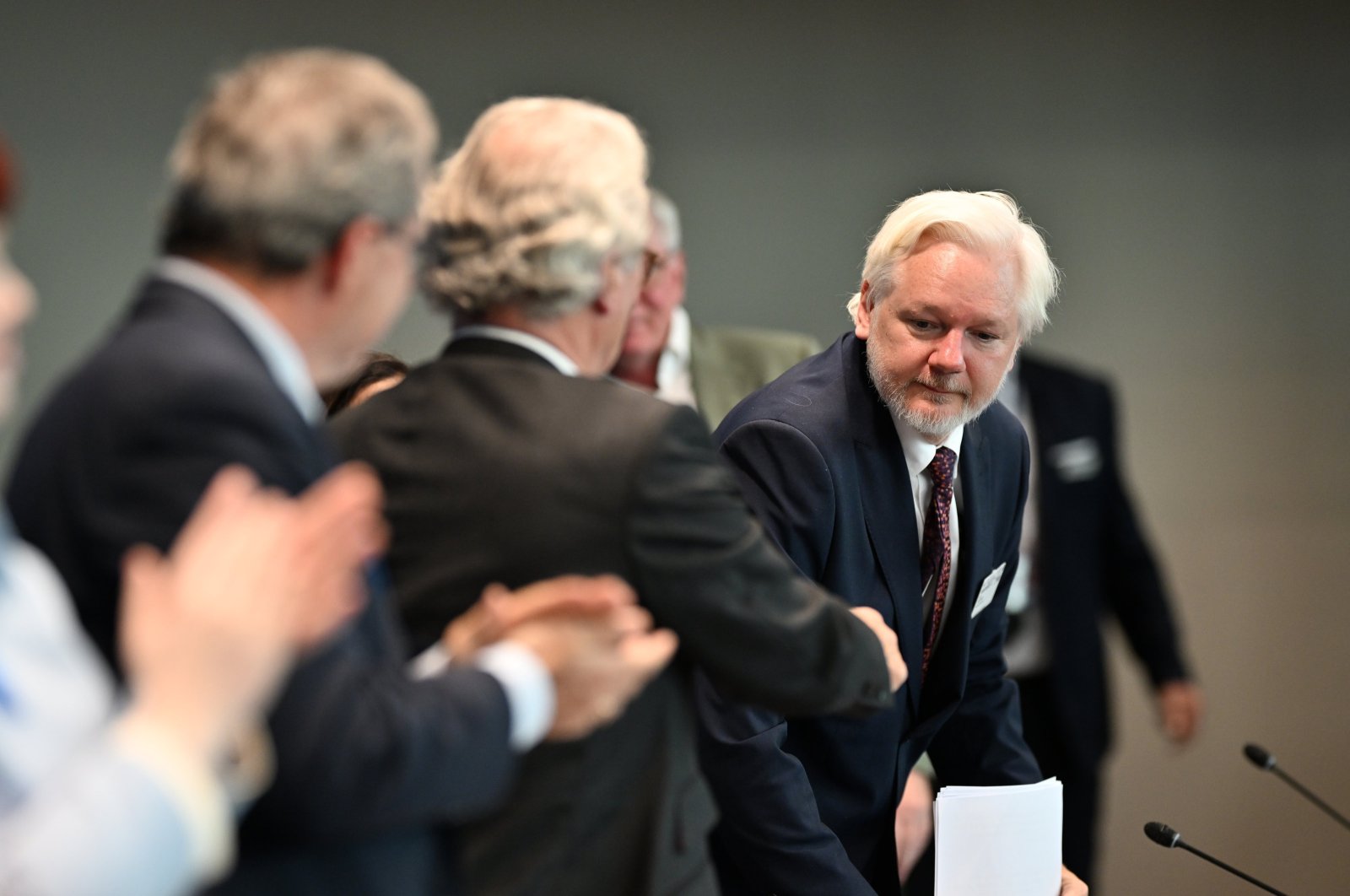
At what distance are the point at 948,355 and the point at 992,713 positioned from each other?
589 mm

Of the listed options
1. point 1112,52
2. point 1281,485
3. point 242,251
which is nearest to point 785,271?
point 1112,52

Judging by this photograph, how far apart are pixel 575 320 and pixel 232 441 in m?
0.47

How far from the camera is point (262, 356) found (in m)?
1.18

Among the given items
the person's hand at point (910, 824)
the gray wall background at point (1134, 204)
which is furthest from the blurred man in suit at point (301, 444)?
the gray wall background at point (1134, 204)

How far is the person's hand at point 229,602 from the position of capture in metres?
1.00

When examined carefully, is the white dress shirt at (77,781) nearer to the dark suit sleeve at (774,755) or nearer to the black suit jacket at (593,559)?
the black suit jacket at (593,559)

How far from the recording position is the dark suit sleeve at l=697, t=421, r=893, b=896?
6.64 ft

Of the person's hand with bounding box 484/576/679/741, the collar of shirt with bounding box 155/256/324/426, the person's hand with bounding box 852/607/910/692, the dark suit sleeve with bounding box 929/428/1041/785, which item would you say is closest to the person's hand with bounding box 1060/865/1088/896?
the dark suit sleeve with bounding box 929/428/1041/785

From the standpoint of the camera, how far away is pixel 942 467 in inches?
90.0

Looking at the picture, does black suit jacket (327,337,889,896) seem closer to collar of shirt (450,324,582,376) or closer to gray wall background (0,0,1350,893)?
collar of shirt (450,324,582,376)

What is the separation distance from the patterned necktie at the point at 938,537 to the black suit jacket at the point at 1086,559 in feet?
4.53

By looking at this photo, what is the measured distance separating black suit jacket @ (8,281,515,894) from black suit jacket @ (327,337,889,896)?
214 millimetres

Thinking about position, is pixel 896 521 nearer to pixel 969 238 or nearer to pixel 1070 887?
pixel 969 238

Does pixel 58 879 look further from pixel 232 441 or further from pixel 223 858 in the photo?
pixel 232 441
